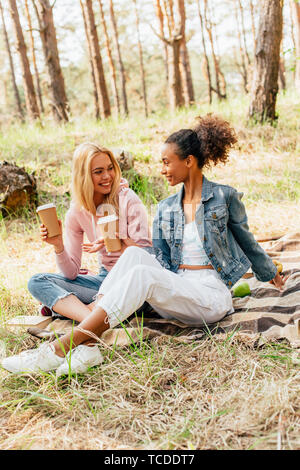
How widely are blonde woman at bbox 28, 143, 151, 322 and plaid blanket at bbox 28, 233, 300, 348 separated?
0.20 metres

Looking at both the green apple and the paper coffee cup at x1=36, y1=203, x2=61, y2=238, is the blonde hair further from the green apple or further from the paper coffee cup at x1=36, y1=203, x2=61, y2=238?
the green apple

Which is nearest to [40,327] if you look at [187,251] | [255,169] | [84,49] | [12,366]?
[12,366]

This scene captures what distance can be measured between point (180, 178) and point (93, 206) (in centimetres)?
62

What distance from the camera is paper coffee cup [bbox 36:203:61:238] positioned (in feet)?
7.70

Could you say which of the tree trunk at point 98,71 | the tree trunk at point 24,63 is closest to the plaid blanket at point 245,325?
the tree trunk at point 98,71

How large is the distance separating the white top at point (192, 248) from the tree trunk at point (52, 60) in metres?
6.43

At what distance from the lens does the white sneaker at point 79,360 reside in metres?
2.05

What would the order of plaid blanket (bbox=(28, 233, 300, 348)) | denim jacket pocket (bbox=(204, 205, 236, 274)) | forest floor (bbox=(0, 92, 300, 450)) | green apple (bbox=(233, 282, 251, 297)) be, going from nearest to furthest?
forest floor (bbox=(0, 92, 300, 450)) → plaid blanket (bbox=(28, 233, 300, 348)) → denim jacket pocket (bbox=(204, 205, 236, 274)) → green apple (bbox=(233, 282, 251, 297))

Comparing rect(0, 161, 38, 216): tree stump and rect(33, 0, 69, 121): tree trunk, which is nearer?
rect(0, 161, 38, 216): tree stump

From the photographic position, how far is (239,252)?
264 cm

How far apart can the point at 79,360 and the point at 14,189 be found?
146 inches

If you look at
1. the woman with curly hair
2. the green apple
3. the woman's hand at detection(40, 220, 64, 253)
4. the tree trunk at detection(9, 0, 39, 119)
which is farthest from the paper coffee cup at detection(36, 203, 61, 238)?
the tree trunk at detection(9, 0, 39, 119)

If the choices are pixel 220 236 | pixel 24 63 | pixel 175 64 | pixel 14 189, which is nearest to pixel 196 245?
pixel 220 236

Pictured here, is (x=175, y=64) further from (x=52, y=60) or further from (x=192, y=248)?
(x=192, y=248)
